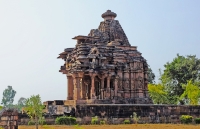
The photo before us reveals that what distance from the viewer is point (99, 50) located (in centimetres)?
2780

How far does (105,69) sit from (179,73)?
15254 mm

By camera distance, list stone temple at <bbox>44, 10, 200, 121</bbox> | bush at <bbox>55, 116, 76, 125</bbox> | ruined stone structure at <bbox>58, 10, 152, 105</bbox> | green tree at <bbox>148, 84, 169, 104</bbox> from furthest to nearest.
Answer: green tree at <bbox>148, 84, 169, 104</bbox>
ruined stone structure at <bbox>58, 10, 152, 105</bbox>
stone temple at <bbox>44, 10, 200, 121</bbox>
bush at <bbox>55, 116, 76, 125</bbox>

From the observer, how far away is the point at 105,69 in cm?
2670

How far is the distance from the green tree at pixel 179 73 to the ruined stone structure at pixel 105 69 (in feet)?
32.3

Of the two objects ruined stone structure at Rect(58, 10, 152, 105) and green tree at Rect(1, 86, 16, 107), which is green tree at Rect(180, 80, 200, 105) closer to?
ruined stone structure at Rect(58, 10, 152, 105)

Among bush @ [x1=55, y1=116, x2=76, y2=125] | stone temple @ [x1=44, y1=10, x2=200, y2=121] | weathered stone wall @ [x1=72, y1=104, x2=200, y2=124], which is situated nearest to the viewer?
bush @ [x1=55, y1=116, x2=76, y2=125]

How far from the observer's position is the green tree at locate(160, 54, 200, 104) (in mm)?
38000

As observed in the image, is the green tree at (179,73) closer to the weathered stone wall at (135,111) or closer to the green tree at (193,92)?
the green tree at (193,92)

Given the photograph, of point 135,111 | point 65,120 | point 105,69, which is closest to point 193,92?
point 105,69

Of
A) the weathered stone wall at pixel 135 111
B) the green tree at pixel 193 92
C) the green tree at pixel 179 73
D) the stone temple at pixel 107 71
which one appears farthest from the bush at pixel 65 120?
the green tree at pixel 179 73

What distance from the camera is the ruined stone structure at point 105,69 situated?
26.5 meters

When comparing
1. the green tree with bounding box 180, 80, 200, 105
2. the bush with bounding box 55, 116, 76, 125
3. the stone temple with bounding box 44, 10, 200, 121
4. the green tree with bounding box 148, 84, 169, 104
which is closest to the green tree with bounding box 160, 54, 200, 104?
the green tree with bounding box 148, 84, 169, 104

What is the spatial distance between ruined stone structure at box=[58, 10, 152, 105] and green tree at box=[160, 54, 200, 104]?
32.3 feet

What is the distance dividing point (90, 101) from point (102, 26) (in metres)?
9.36
